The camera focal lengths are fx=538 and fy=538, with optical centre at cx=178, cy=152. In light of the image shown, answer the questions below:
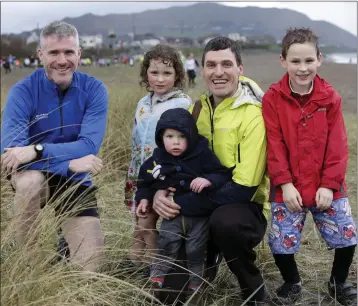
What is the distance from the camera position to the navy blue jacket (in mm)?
2746

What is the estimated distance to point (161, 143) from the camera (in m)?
2.88

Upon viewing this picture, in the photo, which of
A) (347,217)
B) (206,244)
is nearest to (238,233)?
(206,244)

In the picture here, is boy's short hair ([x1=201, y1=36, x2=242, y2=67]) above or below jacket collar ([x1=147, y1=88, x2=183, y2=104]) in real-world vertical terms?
above

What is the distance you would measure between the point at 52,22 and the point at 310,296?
2.15 meters

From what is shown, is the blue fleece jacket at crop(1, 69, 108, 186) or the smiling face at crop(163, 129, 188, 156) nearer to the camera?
the smiling face at crop(163, 129, 188, 156)

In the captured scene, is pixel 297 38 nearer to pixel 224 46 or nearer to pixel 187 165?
pixel 224 46

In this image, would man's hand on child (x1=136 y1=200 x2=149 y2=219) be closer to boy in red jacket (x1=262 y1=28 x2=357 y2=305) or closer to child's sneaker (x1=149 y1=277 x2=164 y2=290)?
child's sneaker (x1=149 y1=277 x2=164 y2=290)

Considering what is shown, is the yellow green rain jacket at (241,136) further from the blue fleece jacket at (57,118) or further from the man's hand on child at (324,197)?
the blue fleece jacket at (57,118)

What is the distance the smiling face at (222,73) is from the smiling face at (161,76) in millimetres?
345

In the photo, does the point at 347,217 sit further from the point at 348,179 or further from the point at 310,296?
the point at 348,179

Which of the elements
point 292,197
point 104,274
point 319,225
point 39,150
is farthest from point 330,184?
point 39,150

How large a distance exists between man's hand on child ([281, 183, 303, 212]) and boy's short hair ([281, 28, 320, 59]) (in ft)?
2.31

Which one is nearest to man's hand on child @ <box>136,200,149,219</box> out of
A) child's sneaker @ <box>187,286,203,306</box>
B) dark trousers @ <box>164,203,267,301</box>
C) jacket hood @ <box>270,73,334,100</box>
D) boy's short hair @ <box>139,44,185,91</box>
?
dark trousers @ <box>164,203,267,301</box>

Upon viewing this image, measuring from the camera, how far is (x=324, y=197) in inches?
105
